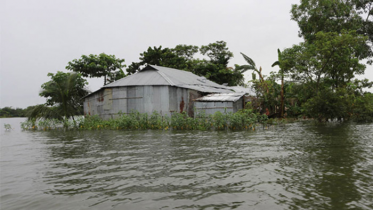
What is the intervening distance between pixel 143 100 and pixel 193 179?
16.7 m

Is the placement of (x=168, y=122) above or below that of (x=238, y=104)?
below

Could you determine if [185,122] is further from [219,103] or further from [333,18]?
[333,18]

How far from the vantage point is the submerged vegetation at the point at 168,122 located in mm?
15852

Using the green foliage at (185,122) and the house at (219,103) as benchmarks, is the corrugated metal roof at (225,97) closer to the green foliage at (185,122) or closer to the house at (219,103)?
the house at (219,103)

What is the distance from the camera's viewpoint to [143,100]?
71.4 feet

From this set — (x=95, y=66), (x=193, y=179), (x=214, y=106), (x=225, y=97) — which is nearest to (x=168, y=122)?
(x=214, y=106)

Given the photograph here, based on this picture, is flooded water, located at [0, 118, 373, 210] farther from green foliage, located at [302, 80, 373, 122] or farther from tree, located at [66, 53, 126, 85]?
tree, located at [66, 53, 126, 85]

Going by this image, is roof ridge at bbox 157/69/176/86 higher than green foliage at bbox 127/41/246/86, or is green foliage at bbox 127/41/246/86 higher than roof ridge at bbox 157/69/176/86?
green foliage at bbox 127/41/246/86

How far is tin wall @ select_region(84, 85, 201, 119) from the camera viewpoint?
21625 mm

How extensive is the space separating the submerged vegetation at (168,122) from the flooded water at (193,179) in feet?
23.6

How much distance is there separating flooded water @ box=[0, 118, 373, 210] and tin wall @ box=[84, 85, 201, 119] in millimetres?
12971

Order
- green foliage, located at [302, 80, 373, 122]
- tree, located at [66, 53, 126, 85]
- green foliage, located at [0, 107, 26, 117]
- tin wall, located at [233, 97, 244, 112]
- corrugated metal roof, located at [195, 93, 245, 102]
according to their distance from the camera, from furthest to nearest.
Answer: green foliage, located at [0, 107, 26, 117], tree, located at [66, 53, 126, 85], tin wall, located at [233, 97, 244, 112], corrugated metal roof, located at [195, 93, 245, 102], green foliage, located at [302, 80, 373, 122]

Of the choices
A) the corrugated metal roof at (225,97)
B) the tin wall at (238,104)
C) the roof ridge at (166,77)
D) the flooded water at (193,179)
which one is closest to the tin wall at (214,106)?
the corrugated metal roof at (225,97)

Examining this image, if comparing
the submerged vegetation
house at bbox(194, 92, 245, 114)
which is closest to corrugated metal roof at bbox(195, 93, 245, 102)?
house at bbox(194, 92, 245, 114)
